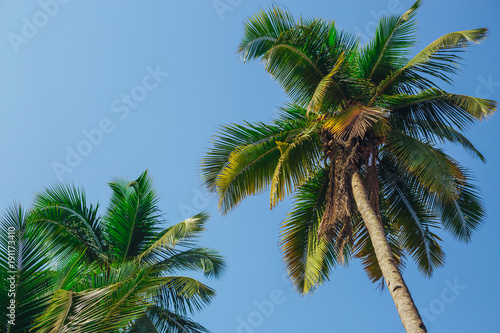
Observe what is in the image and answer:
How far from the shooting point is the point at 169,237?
11.4 m

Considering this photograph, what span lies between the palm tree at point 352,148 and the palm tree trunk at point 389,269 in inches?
4.0

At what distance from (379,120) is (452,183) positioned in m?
2.12

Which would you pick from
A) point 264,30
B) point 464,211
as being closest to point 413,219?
point 464,211

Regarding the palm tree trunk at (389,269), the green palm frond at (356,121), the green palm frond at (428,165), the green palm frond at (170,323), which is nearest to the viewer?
the palm tree trunk at (389,269)

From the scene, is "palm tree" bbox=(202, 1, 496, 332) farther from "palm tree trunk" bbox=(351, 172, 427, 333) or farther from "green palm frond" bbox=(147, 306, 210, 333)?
"green palm frond" bbox=(147, 306, 210, 333)

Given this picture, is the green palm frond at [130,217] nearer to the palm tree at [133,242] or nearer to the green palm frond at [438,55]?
the palm tree at [133,242]

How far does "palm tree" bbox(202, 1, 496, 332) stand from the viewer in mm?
10602

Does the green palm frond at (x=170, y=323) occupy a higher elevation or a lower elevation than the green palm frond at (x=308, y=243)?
lower

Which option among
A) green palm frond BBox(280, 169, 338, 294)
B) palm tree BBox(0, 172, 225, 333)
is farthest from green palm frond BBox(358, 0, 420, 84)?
palm tree BBox(0, 172, 225, 333)

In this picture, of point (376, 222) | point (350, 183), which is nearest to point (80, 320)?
point (376, 222)

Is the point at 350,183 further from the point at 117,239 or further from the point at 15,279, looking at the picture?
the point at 15,279

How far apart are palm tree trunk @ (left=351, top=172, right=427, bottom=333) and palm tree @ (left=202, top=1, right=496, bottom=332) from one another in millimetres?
101

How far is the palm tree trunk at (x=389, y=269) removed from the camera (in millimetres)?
7255

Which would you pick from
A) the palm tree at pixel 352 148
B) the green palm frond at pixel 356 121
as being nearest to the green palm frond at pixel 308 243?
the palm tree at pixel 352 148
